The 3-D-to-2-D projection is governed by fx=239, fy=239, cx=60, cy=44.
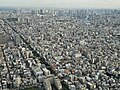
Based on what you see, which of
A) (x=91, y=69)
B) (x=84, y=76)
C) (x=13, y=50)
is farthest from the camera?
(x=13, y=50)

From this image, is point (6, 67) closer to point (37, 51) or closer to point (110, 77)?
point (37, 51)

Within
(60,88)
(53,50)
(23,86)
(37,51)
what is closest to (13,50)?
Answer: (37,51)


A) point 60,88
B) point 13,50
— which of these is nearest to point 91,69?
point 60,88

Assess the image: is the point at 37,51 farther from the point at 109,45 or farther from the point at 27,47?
the point at 109,45

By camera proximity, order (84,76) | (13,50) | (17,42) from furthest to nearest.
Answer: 1. (17,42)
2. (13,50)
3. (84,76)

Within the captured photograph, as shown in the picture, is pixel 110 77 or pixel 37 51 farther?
pixel 37 51

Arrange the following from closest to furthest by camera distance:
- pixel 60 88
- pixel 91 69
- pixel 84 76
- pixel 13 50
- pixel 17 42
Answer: pixel 60 88
pixel 84 76
pixel 91 69
pixel 13 50
pixel 17 42

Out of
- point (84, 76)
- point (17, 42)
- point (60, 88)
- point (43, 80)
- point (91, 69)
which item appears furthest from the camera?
point (17, 42)

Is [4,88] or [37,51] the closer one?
[4,88]
